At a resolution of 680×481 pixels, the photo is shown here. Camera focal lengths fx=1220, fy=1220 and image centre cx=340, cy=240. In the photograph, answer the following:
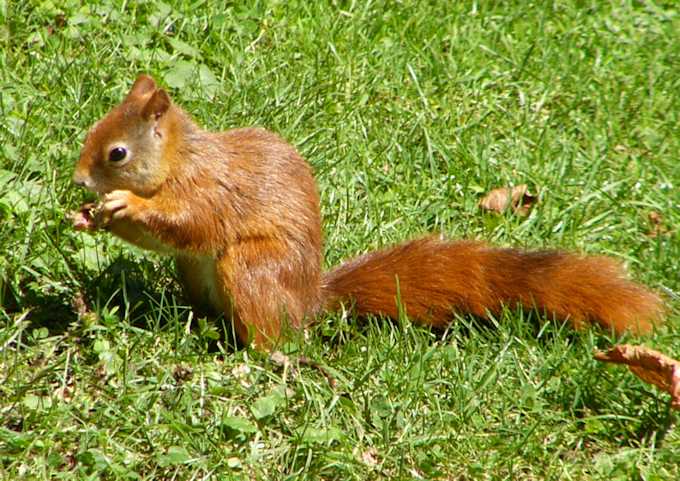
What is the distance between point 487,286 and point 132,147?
3.69 ft

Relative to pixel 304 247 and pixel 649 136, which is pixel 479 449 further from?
pixel 649 136

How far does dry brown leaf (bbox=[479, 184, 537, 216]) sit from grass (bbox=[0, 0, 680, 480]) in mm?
45

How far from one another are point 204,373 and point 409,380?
57 cm

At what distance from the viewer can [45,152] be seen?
405 centimetres

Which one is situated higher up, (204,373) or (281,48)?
(281,48)

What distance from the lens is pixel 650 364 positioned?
10.9 ft

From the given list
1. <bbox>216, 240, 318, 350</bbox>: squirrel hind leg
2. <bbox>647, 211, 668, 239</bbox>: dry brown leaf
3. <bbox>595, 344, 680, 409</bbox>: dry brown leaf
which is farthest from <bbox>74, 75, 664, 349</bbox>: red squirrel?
<bbox>647, 211, 668, 239</bbox>: dry brown leaf

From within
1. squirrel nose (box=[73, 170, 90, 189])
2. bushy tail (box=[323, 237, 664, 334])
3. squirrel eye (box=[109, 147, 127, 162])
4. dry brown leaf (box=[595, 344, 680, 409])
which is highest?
squirrel eye (box=[109, 147, 127, 162])

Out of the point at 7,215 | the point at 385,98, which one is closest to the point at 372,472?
the point at 7,215

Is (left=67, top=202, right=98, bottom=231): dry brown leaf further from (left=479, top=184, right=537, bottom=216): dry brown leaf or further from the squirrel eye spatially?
(left=479, top=184, right=537, bottom=216): dry brown leaf

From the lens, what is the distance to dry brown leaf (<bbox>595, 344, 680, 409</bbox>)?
10.7 feet

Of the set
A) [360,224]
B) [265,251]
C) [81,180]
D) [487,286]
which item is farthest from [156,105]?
[487,286]

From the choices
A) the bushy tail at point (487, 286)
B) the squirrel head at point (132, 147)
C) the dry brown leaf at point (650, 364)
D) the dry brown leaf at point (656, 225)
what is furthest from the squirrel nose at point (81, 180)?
the dry brown leaf at point (656, 225)

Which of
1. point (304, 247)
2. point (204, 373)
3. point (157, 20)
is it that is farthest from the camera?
point (157, 20)
